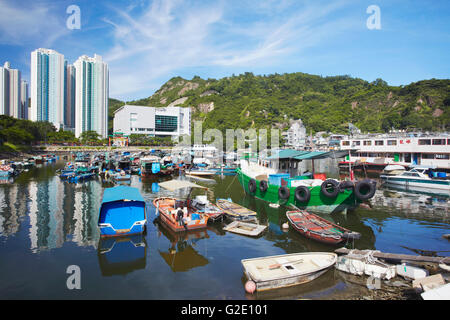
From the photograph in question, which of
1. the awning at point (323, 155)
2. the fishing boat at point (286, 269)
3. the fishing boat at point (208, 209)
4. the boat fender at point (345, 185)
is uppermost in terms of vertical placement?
the awning at point (323, 155)

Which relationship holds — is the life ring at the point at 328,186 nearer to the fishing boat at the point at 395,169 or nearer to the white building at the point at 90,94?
the fishing boat at the point at 395,169

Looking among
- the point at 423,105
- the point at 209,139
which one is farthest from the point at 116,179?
the point at 423,105

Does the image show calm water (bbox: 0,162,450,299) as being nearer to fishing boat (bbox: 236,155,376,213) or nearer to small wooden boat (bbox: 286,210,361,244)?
small wooden boat (bbox: 286,210,361,244)

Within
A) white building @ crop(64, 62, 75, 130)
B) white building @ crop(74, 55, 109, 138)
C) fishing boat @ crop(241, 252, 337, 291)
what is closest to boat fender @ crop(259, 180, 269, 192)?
fishing boat @ crop(241, 252, 337, 291)

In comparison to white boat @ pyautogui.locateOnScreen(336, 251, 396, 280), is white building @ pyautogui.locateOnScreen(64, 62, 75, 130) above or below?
above

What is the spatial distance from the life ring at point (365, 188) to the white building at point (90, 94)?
421 feet

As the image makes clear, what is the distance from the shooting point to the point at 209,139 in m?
92.8

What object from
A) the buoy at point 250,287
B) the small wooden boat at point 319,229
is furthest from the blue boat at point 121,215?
the small wooden boat at point 319,229

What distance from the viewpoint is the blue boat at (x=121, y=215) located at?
12.9 meters

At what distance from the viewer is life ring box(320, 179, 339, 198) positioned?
648 inches

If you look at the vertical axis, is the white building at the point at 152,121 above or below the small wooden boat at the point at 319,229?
above

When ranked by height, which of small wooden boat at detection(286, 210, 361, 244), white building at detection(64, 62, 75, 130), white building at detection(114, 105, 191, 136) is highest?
white building at detection(64, 62, 75, 130)

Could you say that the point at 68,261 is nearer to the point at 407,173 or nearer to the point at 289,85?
the point at 407,173

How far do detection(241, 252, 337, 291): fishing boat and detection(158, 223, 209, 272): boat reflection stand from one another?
2499 mm
